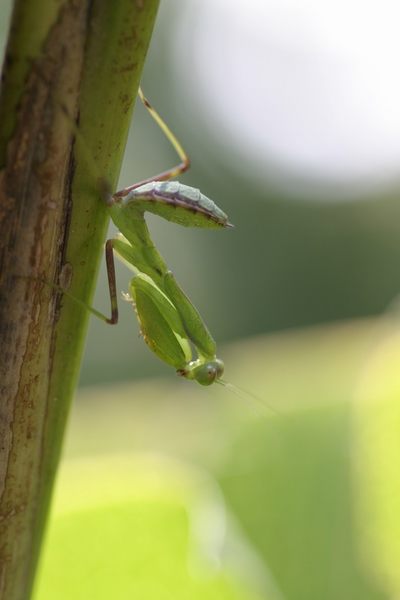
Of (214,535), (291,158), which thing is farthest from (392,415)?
(291,158)

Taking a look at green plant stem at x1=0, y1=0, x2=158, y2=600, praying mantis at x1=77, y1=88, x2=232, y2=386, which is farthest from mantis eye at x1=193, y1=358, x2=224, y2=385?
green plant stem at x1=0, y1=0, x2=158, y2=600

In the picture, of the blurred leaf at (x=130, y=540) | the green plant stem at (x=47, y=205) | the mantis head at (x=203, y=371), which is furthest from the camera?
the mantis head at (x=203, y=371)

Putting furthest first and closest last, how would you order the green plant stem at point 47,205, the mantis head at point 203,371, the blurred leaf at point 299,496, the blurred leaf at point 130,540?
the mantis head at point 203,371 < the blurred leaf at point 299,496 < the blurred leaf at point 130,540 < the green plant stem at point 47,205

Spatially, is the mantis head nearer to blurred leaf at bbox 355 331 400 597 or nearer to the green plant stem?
blurred leaf at bbox 355 331 400 597

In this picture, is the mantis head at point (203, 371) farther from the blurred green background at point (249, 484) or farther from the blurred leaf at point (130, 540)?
the blurred leaf at point (130, 540)

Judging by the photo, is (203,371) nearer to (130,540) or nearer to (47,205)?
(130,540)

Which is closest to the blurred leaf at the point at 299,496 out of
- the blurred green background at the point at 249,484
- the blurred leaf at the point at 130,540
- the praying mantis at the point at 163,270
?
the blurred green background at the point at 249,484

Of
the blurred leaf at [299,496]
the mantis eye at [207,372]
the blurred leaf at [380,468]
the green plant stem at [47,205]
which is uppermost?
the green plant stem at [47,205]
